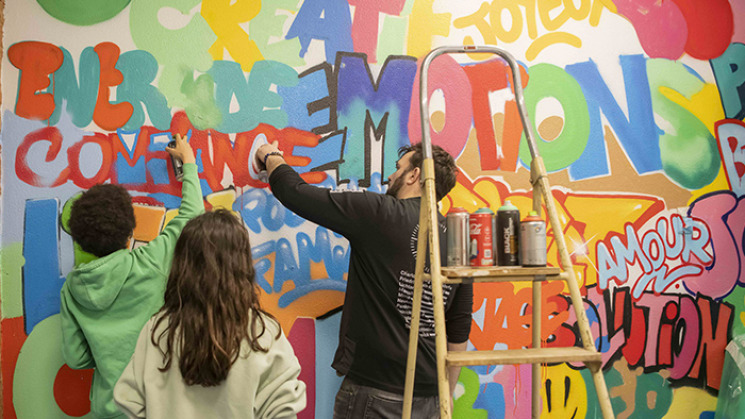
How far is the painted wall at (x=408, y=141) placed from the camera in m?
2.52

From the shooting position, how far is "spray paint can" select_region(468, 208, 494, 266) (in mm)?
1795

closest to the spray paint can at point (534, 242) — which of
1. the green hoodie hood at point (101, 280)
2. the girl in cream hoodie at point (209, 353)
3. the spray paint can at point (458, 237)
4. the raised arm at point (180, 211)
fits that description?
the spray paint can at point (458, 237)

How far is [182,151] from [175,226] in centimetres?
44

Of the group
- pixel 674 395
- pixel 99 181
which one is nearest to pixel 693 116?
pixel 674 395

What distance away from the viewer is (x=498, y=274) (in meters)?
1.68

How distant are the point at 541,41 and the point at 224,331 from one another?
7.70ft

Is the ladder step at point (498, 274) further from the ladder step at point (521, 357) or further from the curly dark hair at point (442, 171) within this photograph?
the curly dark hair at point (442, 171)

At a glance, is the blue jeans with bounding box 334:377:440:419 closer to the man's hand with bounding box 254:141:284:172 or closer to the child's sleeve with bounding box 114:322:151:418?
the child's sleeve with bounding box 114:322:151:418

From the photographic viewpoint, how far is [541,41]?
2912mm

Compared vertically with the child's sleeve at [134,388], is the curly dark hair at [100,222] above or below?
above

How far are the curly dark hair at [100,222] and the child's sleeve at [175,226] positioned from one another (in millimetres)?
103

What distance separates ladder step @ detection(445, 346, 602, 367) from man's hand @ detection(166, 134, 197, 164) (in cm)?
156

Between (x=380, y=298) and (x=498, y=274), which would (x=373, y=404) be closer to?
(x=380, y=298)

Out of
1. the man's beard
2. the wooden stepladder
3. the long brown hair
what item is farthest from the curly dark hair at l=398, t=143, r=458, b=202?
the long brown hair
